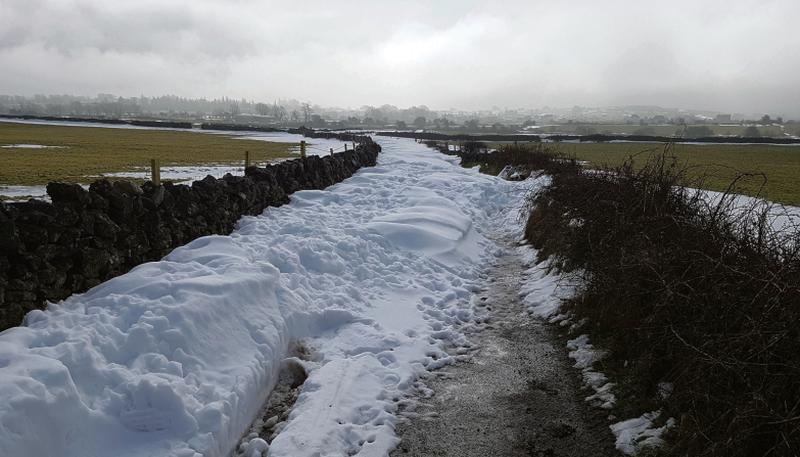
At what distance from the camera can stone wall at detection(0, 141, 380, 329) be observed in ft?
18.5

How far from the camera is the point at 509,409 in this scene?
5.65 metres

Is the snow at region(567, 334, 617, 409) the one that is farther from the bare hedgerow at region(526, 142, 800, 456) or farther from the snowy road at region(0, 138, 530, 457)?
the snowy road at region(0, 138, 530, 457)

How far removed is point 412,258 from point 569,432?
20.4ft

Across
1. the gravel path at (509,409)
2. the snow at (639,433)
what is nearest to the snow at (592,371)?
the gravel path at (509,409)

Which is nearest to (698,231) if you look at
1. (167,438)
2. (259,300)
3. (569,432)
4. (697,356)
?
(697,356)

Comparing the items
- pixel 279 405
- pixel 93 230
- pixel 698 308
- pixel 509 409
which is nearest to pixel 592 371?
pixel 509 409

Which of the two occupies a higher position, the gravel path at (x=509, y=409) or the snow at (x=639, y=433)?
the snow at (x=639, y=433)

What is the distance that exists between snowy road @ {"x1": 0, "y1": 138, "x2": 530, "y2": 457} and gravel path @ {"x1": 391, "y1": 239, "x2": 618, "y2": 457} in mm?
348

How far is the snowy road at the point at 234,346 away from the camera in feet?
14.3

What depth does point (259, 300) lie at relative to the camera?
23.3ft

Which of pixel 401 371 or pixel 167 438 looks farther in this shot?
pixel 401 371

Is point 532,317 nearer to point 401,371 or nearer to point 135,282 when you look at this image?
point 401,371

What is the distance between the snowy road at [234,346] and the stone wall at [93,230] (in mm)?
287

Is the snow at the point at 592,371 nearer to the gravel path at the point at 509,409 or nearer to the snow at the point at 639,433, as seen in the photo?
the gravel path at the point at 509,409
